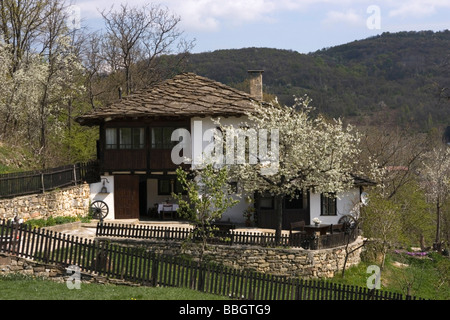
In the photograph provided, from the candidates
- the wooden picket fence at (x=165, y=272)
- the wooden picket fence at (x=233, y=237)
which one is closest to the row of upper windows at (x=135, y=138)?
the wooden picket fence at (x=233, y=237)

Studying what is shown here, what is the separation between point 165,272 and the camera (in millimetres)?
15867

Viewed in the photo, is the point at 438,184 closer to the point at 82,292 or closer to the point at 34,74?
the point at 34,74

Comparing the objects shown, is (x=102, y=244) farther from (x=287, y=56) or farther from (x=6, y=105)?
(x=287, y=56)

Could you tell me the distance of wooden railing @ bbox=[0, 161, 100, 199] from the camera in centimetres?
2164

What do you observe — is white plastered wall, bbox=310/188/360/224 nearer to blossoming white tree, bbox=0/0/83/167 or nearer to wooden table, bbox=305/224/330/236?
wooden table, bbox=305/224/330/236

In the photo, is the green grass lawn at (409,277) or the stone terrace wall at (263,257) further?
the green grass lawn at (409,277)

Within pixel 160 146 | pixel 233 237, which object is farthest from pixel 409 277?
pixel 160 146

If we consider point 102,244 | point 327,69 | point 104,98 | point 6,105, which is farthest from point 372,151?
point 327,69

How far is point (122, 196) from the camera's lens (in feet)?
84.3

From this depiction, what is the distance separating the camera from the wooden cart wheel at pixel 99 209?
2512 cm

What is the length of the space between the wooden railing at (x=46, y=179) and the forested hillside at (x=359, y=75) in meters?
50.0

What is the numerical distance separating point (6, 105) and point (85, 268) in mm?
18286

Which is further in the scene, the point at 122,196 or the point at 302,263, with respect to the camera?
the point at 122,196

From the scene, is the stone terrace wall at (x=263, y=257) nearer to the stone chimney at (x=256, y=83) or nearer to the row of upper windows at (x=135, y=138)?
the row of upper windows at (x=135, y=138)
